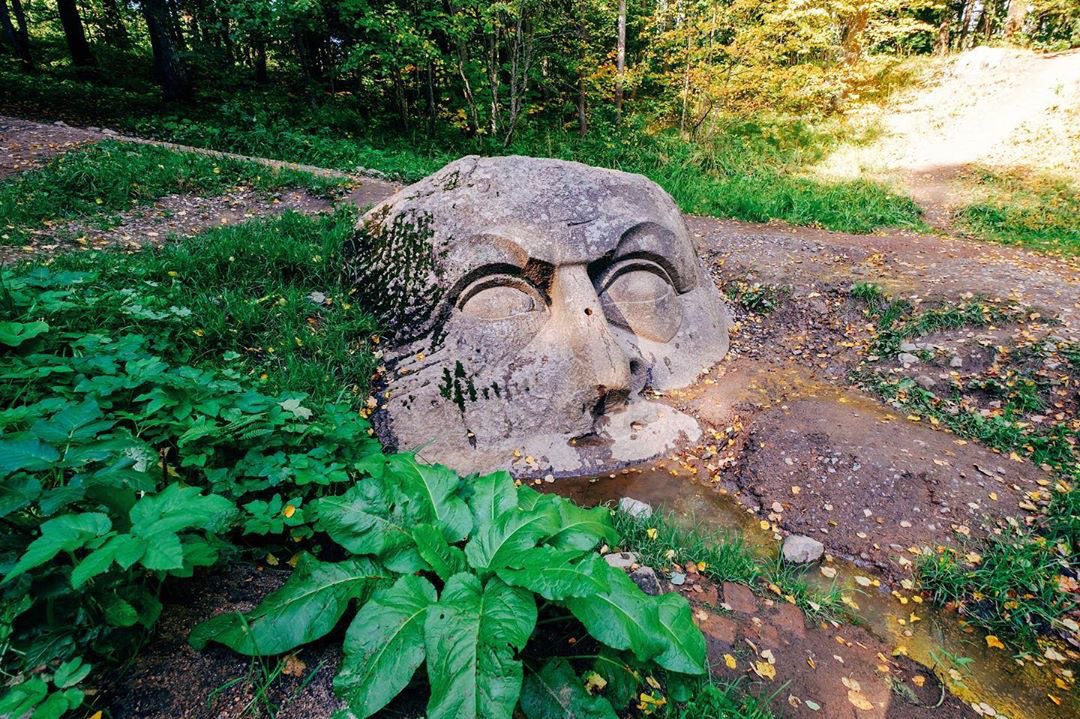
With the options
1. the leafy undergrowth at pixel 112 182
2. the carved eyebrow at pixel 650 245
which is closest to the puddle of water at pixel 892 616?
the carved eyebrow at pixel 650 245

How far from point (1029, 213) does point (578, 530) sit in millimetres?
9662

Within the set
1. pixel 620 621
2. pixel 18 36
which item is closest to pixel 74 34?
pixel 18 36

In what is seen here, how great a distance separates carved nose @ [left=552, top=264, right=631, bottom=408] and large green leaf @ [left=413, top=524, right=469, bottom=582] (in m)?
2.20

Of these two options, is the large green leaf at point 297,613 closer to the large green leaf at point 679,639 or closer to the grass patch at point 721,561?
the large green leaf at point 679,639

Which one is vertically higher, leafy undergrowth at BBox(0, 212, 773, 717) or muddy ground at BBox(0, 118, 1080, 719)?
leafy undergrowth at BBox(0, 212, 773, 717)

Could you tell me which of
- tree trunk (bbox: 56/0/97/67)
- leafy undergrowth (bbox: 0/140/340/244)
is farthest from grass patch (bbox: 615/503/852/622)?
tree trunk (bbox: 56/0/97/67)

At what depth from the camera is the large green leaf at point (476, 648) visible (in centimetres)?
113

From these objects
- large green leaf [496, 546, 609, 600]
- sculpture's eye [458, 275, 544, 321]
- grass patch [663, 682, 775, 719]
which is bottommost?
grass patch [663, 682, 775, 719]

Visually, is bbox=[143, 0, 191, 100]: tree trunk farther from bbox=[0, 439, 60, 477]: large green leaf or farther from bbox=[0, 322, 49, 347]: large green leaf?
bbox=[0, 439, 60, 477]: large green leaf

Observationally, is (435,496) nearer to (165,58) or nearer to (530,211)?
(530,211)

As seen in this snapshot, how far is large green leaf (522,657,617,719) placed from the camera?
1.28m

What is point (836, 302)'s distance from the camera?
5723 millimetres

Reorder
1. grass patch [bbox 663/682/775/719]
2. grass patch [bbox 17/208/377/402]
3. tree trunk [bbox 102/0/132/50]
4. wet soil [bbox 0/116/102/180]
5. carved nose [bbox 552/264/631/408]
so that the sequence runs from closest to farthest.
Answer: grass patch [bbox 663/682/775/719]
grass patch [bbox 17/208/377/402]
carved nose [bbox 552/264/631/408]
wet soil [bbox 0/116/102/180]
tree trunk [bbox 102/0/132/50]

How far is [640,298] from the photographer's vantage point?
4059 millimetres
